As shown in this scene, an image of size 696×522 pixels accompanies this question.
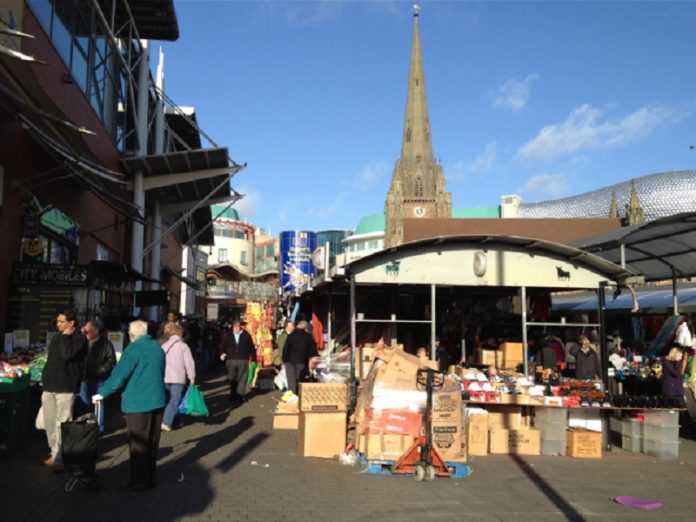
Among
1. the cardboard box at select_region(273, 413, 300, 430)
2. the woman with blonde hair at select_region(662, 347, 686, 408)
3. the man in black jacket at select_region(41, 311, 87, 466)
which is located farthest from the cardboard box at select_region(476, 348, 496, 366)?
the man in black jacket at select_region(41, 311, 87, 466)

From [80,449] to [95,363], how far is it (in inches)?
106

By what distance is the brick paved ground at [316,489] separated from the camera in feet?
20.2

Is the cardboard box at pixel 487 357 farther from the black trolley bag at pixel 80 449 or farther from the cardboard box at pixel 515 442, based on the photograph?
the black trolley bag at pixel 80 449

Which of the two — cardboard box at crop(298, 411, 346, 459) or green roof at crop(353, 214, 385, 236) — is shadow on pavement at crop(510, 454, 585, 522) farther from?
green roof at crop(353, 214, 385, 236)

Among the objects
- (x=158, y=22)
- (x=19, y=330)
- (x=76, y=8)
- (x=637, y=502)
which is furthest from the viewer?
(x=158, y=22)

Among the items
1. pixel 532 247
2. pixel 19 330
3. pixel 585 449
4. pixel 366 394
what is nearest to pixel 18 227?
pixel 19 330

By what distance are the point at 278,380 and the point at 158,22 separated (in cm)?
1340

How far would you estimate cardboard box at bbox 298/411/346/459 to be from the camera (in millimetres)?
8828

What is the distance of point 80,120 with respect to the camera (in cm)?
1522

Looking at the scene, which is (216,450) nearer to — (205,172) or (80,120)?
(80,120)

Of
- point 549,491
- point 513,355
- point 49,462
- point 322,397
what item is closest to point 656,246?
point 513,355

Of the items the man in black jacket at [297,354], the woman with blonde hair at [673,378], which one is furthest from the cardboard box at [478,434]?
the man in black jacket at [297,354]

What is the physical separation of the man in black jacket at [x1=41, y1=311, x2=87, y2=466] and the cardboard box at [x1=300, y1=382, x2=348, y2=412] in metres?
3.07

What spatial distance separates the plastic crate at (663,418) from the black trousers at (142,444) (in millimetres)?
7181
